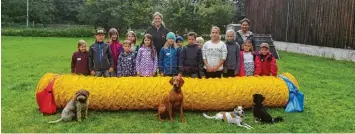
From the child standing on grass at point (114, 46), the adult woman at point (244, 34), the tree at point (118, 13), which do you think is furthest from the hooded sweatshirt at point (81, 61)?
the tree at point (118, 13)

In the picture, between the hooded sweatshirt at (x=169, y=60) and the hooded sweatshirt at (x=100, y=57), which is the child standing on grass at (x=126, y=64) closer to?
the hooded sweatshirt at (x=100, y=57)

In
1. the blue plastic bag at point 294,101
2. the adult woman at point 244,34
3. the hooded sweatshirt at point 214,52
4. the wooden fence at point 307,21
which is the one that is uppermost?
the wooden fence at point 307,21

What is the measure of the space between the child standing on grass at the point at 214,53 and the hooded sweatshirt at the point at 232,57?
172 mm

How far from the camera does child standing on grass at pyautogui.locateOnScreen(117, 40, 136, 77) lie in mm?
8133

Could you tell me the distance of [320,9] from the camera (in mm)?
19641

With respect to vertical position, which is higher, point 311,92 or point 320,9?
point 320,9

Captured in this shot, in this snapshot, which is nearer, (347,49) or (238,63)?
(238,63)

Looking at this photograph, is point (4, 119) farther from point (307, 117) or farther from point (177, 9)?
point (177, 9)

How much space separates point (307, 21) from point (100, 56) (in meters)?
15.4

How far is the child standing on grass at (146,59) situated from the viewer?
7.98 meters

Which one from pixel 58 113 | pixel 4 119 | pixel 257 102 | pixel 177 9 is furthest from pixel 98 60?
pixel 177 9

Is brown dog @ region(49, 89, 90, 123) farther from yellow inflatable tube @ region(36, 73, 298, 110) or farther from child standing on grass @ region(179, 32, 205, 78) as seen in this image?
child standing on grass @ region(179, 32, 205, 78)

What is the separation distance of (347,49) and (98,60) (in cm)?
1263

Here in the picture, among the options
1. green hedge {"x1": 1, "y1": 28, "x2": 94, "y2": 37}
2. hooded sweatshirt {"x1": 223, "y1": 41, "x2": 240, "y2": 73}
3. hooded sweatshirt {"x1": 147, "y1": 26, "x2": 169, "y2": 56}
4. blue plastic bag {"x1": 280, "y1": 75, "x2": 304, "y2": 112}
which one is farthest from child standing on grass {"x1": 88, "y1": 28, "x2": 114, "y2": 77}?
green hedge {"x1": 1, "y1": 28, "x2": 94, "y2": 37}
